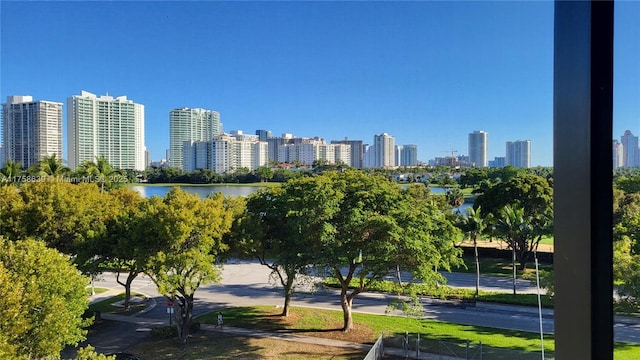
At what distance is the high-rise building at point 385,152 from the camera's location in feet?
38.6

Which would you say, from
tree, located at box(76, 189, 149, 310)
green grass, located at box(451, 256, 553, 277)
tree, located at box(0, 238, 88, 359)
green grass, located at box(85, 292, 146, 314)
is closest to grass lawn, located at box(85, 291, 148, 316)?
green grass, located at box(85, 292, 146, 314)

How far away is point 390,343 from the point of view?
440cm

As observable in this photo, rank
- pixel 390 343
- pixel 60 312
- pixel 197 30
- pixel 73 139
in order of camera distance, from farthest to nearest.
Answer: pixel 73 139 → pixel 390 343 → pixel 60 312 → pixel 197 30

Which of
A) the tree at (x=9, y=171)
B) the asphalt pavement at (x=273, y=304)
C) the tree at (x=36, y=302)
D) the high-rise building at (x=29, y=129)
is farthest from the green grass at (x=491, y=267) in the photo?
the tree at (x=9, y=171)

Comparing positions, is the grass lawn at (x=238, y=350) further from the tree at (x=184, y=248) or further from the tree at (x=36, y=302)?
the tree at (x=36, y=302)

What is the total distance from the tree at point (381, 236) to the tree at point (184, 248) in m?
1.39

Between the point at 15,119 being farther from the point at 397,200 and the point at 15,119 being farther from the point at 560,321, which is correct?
the point at 560,321

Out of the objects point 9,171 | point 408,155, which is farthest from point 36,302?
point 408,155

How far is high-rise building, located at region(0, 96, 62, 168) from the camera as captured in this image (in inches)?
197

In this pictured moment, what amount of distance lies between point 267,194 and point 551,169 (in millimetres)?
5322

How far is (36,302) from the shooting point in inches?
95.2

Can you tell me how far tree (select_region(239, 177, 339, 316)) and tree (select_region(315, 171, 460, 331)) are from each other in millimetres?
151

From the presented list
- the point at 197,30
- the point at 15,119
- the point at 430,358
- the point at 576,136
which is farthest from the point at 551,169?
the point at 15,119

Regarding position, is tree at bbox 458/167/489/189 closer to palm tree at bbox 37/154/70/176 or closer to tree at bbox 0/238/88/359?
tree at bbox 0/238/88/359
